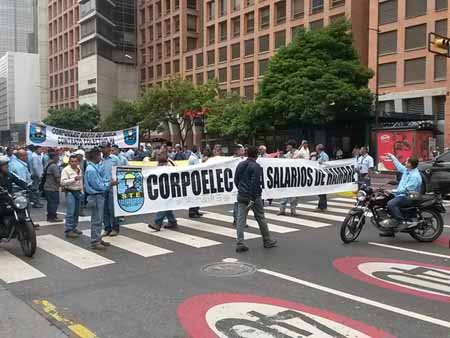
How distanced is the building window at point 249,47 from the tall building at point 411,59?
67.2ft

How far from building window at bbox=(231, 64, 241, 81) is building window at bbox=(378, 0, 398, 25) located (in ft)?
82.0

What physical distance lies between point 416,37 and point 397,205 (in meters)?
46.2

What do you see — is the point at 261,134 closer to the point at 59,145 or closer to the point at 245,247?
the point at 59,145

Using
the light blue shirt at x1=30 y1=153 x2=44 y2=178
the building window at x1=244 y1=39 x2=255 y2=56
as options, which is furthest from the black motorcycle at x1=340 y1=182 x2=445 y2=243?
the building window at x1=244 y1=39 x2=255 y2=56

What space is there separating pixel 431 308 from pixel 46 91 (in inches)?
5123

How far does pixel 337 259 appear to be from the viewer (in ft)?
26.6

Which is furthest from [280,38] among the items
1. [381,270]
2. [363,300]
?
[363,300]

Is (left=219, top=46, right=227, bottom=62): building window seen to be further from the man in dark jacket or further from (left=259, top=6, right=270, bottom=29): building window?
the man in dark jacket

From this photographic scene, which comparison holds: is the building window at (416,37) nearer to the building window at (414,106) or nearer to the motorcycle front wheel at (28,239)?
the building window at (414,106)

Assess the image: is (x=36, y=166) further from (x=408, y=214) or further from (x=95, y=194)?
(x=408, y=214)

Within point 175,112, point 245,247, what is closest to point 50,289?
point 245,247

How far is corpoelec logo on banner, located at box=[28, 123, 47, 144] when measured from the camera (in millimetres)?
17612

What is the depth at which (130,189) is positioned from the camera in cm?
1063

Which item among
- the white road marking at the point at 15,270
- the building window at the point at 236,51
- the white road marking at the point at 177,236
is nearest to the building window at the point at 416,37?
the building window at the point at 236,51
